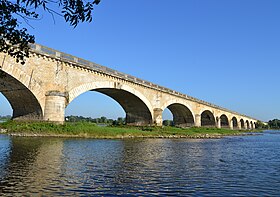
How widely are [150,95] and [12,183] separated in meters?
39.3

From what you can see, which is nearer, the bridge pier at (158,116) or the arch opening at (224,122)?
the bridge pier at (158,116)

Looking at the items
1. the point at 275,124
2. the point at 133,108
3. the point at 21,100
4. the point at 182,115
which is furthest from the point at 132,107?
the point at 275,124

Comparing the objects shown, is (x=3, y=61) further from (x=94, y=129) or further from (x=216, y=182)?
(x=216, y=182)

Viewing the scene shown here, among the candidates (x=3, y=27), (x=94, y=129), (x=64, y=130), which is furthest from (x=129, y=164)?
(x=94, y=129)

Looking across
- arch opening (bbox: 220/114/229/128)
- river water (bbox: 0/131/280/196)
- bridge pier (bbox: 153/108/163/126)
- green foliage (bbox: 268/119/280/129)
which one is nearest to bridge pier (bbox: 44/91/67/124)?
river water (bbox: 0/131/280/196)

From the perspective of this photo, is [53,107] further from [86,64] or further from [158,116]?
[158,116]

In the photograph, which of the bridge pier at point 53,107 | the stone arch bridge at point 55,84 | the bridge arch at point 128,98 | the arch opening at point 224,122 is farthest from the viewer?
the arch opening at point 224,122

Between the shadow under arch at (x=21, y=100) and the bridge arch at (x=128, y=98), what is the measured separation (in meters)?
4.51

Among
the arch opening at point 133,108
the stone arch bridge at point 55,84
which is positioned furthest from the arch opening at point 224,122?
the stone arch bridge at point 55,84

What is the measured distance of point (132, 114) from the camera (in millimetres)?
49875

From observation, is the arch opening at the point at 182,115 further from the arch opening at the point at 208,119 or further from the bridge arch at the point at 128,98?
the bridge arch at the point at 128,98

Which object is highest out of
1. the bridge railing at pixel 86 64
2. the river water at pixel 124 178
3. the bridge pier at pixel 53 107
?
the bridge railing at pixel 86 64

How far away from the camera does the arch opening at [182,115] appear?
62475 mm

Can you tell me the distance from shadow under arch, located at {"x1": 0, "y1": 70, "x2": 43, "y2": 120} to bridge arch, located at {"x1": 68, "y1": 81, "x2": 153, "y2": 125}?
4513 millimetres
